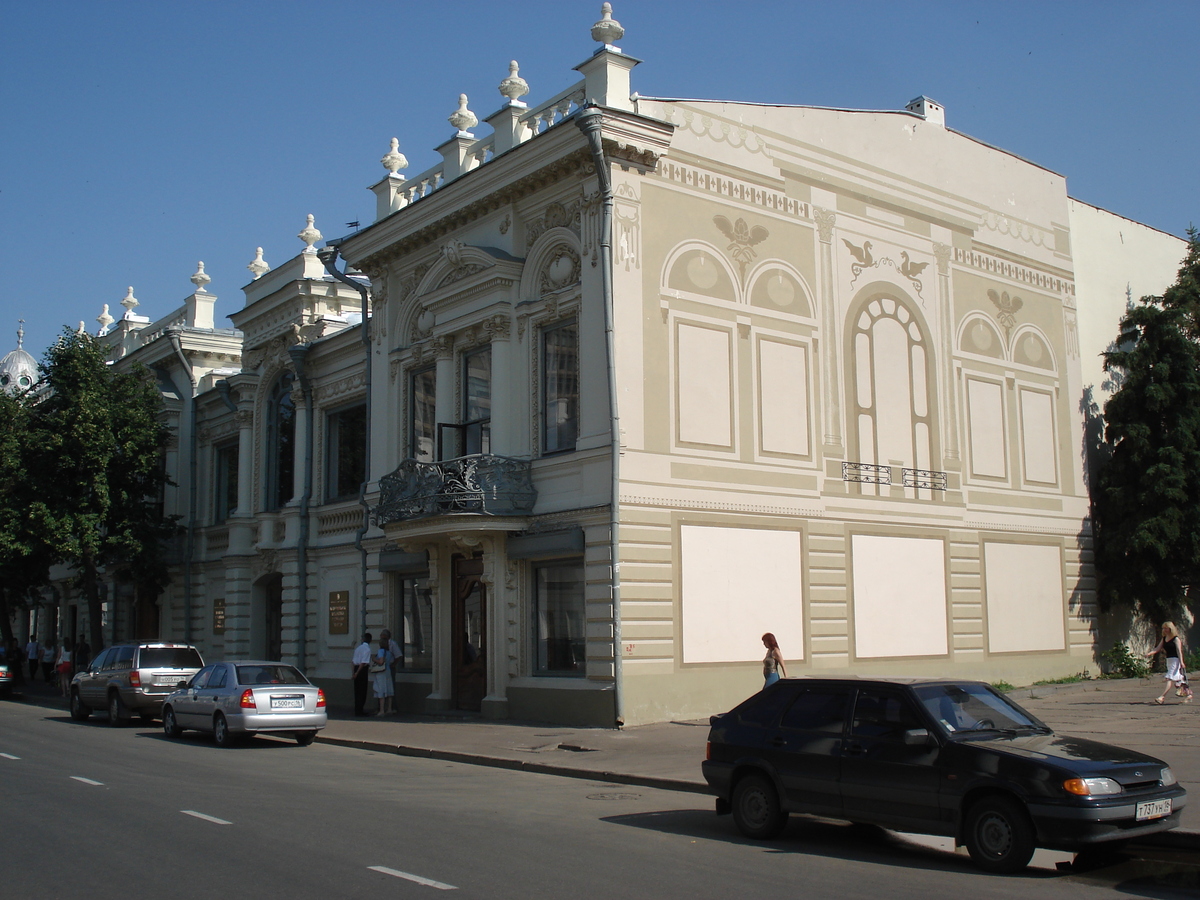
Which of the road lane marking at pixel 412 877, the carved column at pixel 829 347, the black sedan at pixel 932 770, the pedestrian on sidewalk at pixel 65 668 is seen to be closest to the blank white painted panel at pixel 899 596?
the carved column at pixel 829 347

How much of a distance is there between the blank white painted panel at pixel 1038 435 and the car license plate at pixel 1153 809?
19.0 metres

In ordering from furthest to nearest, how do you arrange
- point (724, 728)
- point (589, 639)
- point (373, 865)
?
point (589, 639) → point (724, 728) → point (373, 865)

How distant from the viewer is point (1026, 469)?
87.1 ft

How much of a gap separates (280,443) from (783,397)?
14793 mm

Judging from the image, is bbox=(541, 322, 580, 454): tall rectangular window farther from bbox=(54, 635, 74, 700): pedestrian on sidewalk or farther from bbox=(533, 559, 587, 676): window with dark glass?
bbox=(54, 635, 74, 700): pedestrian on sidewalk

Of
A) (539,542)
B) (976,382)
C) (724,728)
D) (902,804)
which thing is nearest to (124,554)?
(539,542)

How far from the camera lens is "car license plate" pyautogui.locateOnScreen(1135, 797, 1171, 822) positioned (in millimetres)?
8234

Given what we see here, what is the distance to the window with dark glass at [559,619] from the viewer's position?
19797 millimetres

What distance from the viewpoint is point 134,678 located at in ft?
74.0

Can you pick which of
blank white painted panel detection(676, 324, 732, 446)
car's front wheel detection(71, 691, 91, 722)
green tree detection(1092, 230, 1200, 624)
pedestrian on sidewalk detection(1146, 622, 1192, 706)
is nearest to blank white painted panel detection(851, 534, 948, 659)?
blank white painted panel detection(676, 324, 732, 446)

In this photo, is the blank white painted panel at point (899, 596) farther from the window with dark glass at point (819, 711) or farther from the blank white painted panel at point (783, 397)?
the window with dark glass at point (819, 711)

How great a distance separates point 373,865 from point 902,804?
4.09 m

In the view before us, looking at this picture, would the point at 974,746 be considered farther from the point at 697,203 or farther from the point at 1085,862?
the point at 697,203

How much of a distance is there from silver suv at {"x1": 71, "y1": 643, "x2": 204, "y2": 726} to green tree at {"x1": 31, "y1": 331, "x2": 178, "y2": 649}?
777 cm
